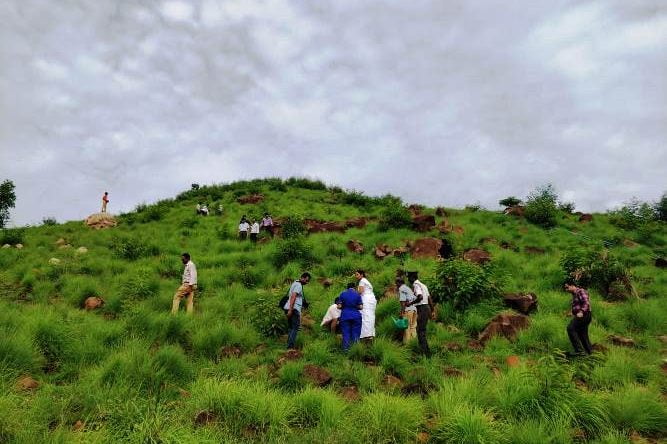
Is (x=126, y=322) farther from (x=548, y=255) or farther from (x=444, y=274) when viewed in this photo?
(x=548, y=255)

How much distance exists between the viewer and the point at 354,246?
17.7 metres

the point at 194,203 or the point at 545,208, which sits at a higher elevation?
the point at 194,203

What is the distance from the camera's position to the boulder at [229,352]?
852 cm

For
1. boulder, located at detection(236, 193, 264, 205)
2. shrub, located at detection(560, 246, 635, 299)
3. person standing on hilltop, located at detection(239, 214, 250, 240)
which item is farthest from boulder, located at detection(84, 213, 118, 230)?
shrub, located at detection(560, 246, 635, 299)

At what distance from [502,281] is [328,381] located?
783 cm

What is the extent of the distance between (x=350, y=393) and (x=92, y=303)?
851 centimetres

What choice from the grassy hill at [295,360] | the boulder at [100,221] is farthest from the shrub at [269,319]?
the boulder at [100,221]

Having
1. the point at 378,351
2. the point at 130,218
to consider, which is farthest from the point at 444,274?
the point at 130,218

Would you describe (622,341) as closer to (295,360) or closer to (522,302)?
(522,302)

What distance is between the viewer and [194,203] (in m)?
30.1

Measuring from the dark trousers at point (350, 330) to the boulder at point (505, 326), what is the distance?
9.50 ft

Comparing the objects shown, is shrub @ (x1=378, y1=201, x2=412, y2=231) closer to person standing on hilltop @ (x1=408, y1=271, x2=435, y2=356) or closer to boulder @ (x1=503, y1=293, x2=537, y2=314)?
boulder @ (x1=503, y1=293, x2=537, y2=314)

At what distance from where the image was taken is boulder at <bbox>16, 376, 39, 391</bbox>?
5.87m

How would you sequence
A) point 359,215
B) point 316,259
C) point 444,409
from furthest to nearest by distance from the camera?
1. point 359,215
2. point 316,259
3. point 444,409
